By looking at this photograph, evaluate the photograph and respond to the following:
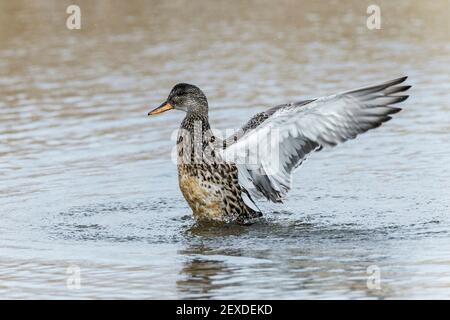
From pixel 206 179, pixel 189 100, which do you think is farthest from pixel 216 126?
pixel 206 179

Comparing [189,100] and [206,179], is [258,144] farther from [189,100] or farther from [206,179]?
[189,100]

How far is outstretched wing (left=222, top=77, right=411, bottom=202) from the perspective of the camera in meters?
9.95

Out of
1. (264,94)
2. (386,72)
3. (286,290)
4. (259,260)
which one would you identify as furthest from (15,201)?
(386,72)

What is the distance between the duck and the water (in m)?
0.30

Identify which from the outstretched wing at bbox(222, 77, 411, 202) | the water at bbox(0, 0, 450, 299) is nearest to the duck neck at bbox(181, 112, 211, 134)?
the outstretched wing at bbox(222, 77, 411, 202)

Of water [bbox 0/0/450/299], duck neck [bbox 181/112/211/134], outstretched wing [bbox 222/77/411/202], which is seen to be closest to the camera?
water [bbox 0/0/450/299]

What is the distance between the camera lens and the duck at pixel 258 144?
1002 cm

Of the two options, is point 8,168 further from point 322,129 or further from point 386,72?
point 386,72

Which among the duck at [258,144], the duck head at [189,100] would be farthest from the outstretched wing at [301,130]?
the duck head at [189,100]

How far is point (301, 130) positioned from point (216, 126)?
385cm

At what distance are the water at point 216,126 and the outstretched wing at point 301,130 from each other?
523 mm

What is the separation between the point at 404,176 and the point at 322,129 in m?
2.09

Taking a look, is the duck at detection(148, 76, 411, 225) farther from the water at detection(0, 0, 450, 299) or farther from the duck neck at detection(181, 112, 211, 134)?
the water at detection(0, 0, 450, 299)

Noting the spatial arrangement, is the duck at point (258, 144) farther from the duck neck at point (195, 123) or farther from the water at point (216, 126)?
the water at point (216, 126)
